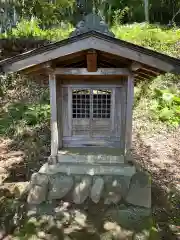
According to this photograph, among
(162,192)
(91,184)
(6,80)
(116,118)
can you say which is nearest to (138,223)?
(91,184)

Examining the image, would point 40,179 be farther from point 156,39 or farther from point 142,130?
point 156,39

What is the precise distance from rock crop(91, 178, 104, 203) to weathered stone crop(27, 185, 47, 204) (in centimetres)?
93

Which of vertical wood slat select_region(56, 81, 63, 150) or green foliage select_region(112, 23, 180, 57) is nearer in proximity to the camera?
vertical wood slat select_region(56, 81, 63, 150)

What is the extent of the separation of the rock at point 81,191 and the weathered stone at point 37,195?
0.59m

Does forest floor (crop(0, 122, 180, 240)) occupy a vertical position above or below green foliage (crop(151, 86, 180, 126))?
below

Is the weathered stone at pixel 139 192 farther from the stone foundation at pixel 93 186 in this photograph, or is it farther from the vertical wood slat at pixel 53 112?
the vertical wood slat at pixel 53 112

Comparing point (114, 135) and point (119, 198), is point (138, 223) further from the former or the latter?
point (114, 135)

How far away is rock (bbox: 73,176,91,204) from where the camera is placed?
5500mm

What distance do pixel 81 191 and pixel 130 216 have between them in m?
1.03

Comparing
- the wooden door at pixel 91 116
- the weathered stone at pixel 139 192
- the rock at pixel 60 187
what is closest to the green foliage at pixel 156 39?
the wooden door at pixel 91 116

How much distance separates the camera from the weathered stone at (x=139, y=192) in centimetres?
541

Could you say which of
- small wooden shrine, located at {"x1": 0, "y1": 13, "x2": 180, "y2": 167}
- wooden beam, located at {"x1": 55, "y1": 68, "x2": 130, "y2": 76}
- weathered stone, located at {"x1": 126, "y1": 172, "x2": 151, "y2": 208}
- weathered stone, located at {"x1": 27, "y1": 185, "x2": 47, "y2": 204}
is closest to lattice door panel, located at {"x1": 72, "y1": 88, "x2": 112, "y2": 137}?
small wooden shrine, located at {"x1": 0, "y1": 13, "x2": 180, "y2": 167}

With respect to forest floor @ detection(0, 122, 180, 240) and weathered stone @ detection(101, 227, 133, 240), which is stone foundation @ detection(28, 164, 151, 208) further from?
weathered stone @ detection(101, 227, 133, 240)

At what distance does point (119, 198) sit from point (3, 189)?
247cm
